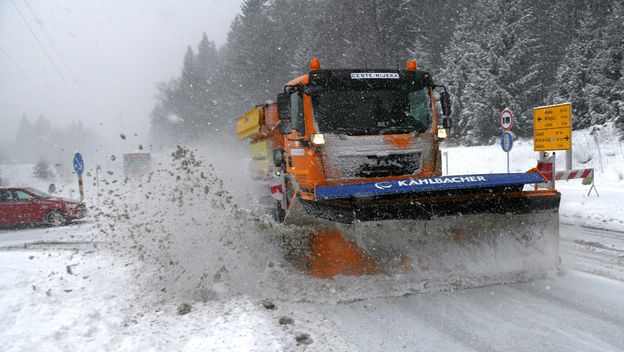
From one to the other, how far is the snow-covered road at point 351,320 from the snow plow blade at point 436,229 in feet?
1.05

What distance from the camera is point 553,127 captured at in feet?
43.4

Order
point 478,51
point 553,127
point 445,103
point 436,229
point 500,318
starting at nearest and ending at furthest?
point 500,318
point 436,229
point 445,103
point 553,127
point 478,51

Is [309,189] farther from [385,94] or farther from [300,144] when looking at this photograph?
[385,94]

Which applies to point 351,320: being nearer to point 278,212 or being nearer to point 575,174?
point 278,212

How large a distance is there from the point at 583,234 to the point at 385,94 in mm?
4669

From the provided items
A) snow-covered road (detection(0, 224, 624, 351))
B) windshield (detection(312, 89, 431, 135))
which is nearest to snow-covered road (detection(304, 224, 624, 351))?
snow-covered road (detection(0, 224, 624, 351))

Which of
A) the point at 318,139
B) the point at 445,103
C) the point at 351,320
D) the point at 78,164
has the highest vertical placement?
the point at 445,103

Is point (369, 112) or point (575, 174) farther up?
point (369, 112)

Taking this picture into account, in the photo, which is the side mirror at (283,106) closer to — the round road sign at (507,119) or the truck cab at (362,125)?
the truck cab at (362,125)

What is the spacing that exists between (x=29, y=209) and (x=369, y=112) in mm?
12445

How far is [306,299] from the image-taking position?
5.11 m

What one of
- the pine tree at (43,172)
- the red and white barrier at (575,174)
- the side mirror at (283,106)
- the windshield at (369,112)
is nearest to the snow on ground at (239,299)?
the side mirror at (283,106)

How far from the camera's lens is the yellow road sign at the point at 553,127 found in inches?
504

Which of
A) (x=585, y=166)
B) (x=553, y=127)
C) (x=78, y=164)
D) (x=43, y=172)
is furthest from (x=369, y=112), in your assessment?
(x=43, y=172)
